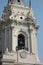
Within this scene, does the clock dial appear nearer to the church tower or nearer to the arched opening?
the church tower

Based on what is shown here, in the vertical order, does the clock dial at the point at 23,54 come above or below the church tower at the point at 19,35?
below

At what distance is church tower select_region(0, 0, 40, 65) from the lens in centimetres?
4103

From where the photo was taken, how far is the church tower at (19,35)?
1615 inches

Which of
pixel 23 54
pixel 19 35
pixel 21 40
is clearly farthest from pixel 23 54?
pixel 19 35

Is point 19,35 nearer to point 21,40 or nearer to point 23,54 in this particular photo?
point 21,40

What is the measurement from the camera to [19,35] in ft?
142

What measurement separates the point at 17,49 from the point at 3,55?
266 cm

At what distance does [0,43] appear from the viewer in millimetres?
43562

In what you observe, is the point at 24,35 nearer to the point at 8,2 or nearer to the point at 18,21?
the point at 18,21

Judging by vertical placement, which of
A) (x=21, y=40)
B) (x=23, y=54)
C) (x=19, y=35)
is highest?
(x=19, y=35)

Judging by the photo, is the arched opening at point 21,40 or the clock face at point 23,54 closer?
the clock face at point 23,54

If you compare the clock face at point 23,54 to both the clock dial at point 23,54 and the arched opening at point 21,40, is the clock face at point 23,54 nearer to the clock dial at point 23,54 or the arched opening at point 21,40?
the clock dial at point 23,54

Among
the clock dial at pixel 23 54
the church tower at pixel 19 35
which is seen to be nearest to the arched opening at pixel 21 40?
the church tower at pixel 19 35

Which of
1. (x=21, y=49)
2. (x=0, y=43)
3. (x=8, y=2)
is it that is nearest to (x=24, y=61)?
(x=21, y=49)
